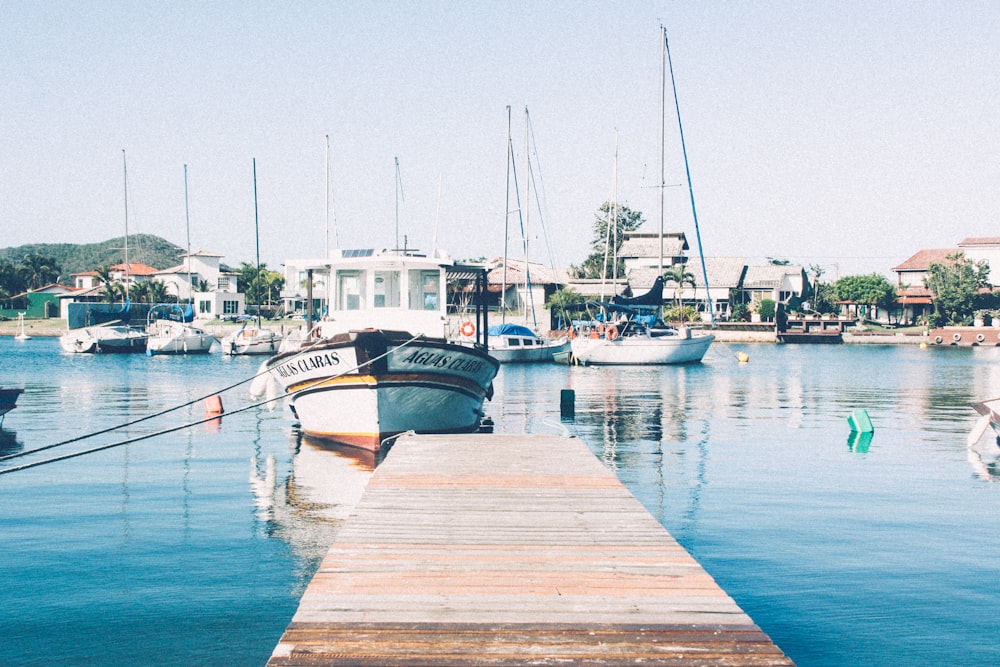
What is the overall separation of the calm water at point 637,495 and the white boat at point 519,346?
24061 mm

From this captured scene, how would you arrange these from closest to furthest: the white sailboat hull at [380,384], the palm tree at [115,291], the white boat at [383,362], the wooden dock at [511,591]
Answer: the wooden dock at [511,591] → the white sailboat hull at [380,384] → the white boat at [383,362] → the palm tree at [115,291]

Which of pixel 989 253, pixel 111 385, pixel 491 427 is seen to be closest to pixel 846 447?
pixel 491 427

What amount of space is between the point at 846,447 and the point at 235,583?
1567 cm

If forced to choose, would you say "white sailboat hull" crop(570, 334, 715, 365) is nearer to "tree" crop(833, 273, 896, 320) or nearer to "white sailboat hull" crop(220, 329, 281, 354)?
"white sailboat hull" crop(220, 329, 281, 354)

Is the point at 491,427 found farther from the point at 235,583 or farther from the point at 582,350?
the point at 582,350

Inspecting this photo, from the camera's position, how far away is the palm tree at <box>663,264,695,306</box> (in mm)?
90613

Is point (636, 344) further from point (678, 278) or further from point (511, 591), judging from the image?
point (511, 591)

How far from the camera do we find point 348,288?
21516mm

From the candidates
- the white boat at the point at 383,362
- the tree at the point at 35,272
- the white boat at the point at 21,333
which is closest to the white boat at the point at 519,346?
the white boat at the point at 383,362

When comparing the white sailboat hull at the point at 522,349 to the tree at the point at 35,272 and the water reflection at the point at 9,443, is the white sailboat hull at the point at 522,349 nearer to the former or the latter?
the water reflection at the point at 9,443

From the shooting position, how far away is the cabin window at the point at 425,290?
70.0 feet

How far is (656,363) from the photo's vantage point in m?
55.5

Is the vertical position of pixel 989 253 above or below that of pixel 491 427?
above

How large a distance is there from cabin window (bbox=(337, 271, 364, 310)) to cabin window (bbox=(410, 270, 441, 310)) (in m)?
1.18
